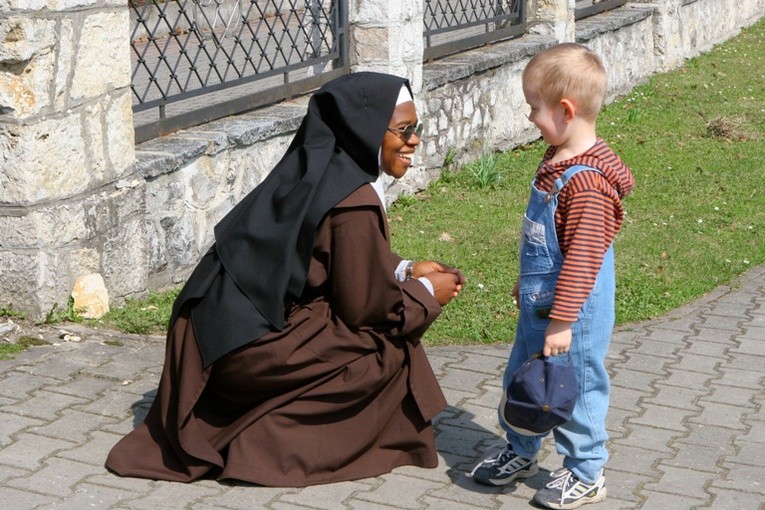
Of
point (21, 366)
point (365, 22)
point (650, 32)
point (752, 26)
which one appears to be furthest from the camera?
point (752, 26)

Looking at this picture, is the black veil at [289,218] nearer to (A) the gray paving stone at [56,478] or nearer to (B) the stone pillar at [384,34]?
(A) the gray paving stone at [56,478]

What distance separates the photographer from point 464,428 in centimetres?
457

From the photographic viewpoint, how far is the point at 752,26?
59.4 feet

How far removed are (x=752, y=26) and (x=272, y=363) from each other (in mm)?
15964

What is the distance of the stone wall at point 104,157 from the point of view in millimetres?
5020

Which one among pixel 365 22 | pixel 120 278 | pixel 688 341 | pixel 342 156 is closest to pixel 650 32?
pixel 365 22

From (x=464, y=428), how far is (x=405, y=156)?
1.16 metres

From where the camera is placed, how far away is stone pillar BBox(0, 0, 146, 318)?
16.3 feet

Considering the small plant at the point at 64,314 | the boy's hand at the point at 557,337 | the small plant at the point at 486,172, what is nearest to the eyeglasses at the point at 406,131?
the boy's hand at the point at 557,337

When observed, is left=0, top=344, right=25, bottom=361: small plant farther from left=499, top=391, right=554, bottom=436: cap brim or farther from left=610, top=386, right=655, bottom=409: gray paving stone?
left=610, top=386, right=655, bottom=409: gray paving stone

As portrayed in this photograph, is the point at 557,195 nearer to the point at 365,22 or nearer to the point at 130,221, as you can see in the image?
the point at 130,221

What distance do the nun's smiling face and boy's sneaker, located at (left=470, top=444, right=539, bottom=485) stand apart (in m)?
1.04

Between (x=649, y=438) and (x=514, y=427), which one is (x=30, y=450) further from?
(x=649, y=438)

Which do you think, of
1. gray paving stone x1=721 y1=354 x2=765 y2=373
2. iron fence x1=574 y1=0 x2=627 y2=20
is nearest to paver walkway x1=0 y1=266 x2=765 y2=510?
gray paving stone x1=721 y1=354 x2=765 y2=373
